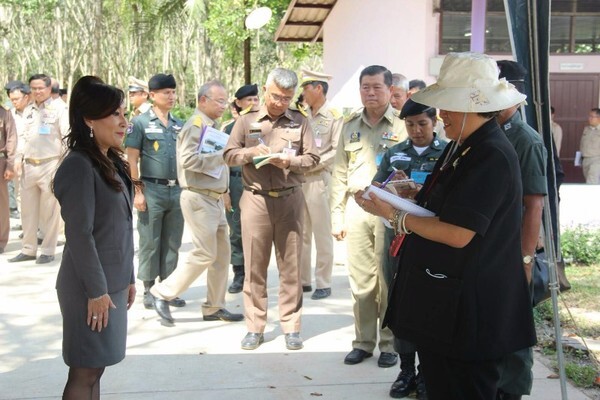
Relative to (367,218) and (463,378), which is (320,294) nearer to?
(367,218)

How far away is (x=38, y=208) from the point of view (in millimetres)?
9711

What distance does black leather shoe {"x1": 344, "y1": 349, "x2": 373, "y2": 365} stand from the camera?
565cm

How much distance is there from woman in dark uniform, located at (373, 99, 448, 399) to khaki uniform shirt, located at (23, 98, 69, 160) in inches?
219

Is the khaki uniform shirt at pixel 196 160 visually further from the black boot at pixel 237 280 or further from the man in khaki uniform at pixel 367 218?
the black boot at pixel 237 280

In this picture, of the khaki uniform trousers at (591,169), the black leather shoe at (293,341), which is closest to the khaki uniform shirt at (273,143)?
the black leather shoe at (293,341)

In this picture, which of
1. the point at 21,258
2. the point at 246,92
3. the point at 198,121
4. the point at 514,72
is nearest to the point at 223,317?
the point at 198,121

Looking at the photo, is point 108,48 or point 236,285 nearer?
point 236,285

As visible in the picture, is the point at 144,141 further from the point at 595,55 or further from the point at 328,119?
the point at 595,55

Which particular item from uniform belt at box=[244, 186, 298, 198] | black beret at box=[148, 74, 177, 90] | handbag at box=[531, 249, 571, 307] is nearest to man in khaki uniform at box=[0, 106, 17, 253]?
black beret at box=[148, 74, 177, 90]

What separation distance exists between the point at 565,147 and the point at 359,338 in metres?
12.5

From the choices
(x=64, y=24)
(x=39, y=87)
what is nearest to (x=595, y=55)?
(x=39, y=87)

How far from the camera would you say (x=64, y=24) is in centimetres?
4028

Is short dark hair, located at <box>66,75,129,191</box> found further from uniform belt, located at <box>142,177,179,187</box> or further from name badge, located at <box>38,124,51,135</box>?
name badge, located at <box>38,124,51,135</box>

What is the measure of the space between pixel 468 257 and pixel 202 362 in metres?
3.07
